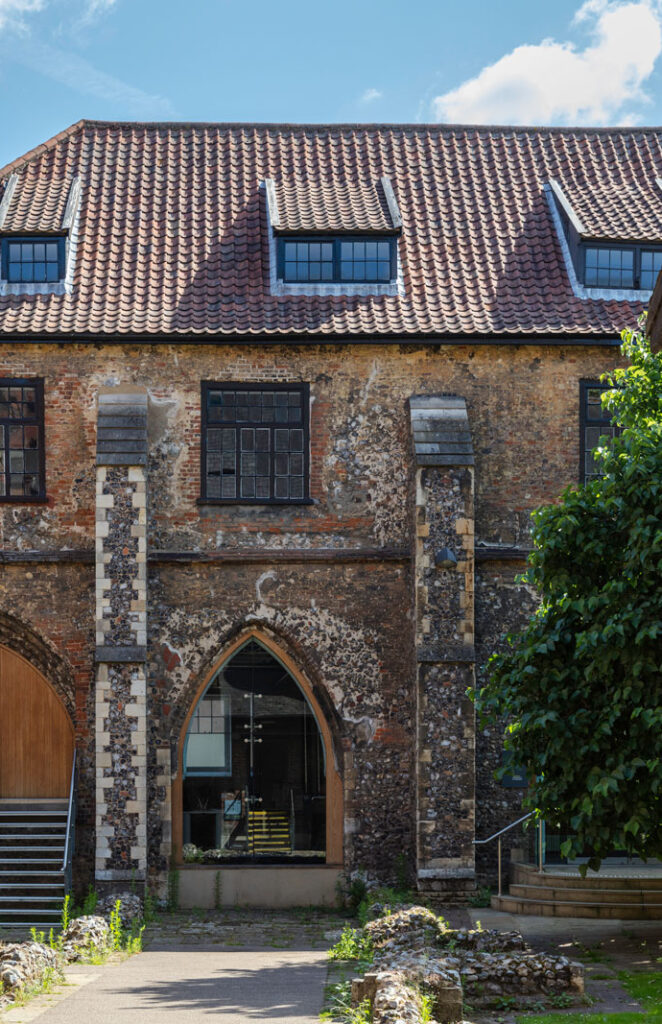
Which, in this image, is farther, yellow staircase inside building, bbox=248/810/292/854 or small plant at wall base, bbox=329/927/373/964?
yellow staircase inside building, bbox=248/810/292/854

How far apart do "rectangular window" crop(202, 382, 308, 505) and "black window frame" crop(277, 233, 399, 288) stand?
6.61ft

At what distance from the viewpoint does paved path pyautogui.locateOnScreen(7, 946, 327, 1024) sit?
11.6 m

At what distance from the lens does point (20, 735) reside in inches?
828

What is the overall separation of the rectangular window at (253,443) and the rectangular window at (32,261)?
11.2 ft

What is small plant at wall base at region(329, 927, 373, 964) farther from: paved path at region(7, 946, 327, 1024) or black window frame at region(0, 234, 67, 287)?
black window frame at region(0, 234, 67, 287)

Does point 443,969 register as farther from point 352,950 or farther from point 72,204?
point 72,204

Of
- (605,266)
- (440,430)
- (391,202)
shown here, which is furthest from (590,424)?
(391,202)

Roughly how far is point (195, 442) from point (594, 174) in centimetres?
917

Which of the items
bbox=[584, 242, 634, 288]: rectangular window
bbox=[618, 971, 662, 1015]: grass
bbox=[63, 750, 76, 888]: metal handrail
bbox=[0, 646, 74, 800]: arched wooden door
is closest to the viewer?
bbox=[618, 971, 662, 1015]: grass

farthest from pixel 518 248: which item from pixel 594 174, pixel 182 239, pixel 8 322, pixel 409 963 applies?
pixel 409 963

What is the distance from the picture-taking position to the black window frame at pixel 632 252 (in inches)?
862

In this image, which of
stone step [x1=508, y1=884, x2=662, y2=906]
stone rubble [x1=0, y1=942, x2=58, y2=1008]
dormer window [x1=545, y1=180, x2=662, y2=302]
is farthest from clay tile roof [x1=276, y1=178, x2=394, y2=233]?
stone rubble [x1=0, y1=942, x2=58, y2=1008]

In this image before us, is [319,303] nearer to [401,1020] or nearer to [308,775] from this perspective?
[308,775]

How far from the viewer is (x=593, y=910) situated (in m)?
18.0
